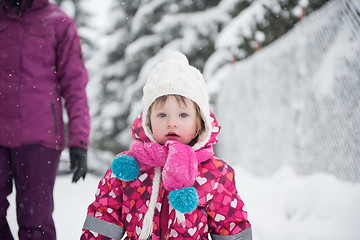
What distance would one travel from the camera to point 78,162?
2.67 metres

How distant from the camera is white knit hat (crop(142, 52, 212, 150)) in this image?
2.06 meters

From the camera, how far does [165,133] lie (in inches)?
80.6

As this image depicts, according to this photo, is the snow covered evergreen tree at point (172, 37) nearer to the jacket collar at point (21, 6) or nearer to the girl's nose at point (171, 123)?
the jacket collar at point (21, 6)

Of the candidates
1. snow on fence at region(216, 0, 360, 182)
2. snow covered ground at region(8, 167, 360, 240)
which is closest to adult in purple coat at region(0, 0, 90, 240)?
snow covered ground at region(8, 167, 360, 240)

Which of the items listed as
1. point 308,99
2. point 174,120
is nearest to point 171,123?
point 174,120

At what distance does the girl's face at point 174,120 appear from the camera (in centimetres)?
203

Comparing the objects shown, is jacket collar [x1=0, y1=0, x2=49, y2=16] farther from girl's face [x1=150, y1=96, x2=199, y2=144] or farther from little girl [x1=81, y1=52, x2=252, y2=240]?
girl's face [x1=150, y1=96, x2=199, y2=144]

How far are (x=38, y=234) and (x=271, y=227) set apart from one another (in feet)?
8.40

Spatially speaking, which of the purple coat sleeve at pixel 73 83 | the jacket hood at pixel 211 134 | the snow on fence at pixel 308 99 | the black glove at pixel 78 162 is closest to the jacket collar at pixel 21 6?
the purple coat sleeve at pixel 73 83

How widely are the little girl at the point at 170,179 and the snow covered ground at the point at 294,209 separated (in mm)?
1608

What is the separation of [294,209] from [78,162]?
8.99 feet

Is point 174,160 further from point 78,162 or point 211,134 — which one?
point 78,162

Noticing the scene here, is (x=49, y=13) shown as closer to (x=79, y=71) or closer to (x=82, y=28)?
(x=79, y=71)

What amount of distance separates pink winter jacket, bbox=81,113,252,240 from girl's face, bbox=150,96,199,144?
17 centimetres
